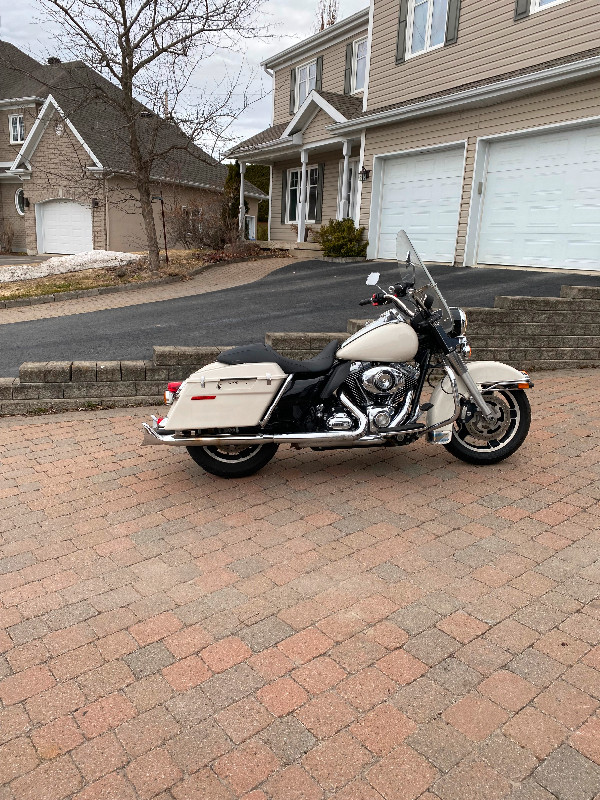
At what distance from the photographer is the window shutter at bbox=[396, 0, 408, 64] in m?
13.2

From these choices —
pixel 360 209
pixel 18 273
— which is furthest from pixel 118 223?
pixel 360 209

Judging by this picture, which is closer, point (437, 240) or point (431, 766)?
point (431, 766)

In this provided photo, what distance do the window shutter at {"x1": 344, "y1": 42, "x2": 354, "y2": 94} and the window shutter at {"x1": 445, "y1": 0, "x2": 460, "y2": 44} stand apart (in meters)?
6.10

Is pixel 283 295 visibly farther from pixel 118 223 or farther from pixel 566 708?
pixel 118 223

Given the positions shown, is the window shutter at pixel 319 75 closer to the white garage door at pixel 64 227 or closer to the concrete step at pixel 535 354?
the white garage door at pixel 64 227

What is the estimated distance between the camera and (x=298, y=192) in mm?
19688

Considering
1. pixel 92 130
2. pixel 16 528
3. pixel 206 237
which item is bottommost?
pixel 16 528

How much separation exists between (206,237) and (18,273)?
5.39 meters

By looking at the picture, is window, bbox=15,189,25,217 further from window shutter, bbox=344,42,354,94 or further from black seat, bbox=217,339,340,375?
black seat, bbox=217,339,340,375

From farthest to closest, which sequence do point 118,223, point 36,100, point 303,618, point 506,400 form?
point 36,100
point 118,223
point 506,400
point 303,618

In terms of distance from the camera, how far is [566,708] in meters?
2.08

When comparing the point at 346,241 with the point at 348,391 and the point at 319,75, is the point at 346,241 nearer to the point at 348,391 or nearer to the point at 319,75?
the point at 319,75

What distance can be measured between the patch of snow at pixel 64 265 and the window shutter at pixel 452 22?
914 cm

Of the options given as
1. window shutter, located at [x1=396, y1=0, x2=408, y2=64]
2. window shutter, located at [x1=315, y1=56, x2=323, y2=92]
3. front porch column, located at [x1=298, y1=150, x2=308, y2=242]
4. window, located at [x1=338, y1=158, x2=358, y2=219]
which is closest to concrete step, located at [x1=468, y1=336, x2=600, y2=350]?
window shutter, located at [x1=396, y1=0, x2=408, y2=64]
